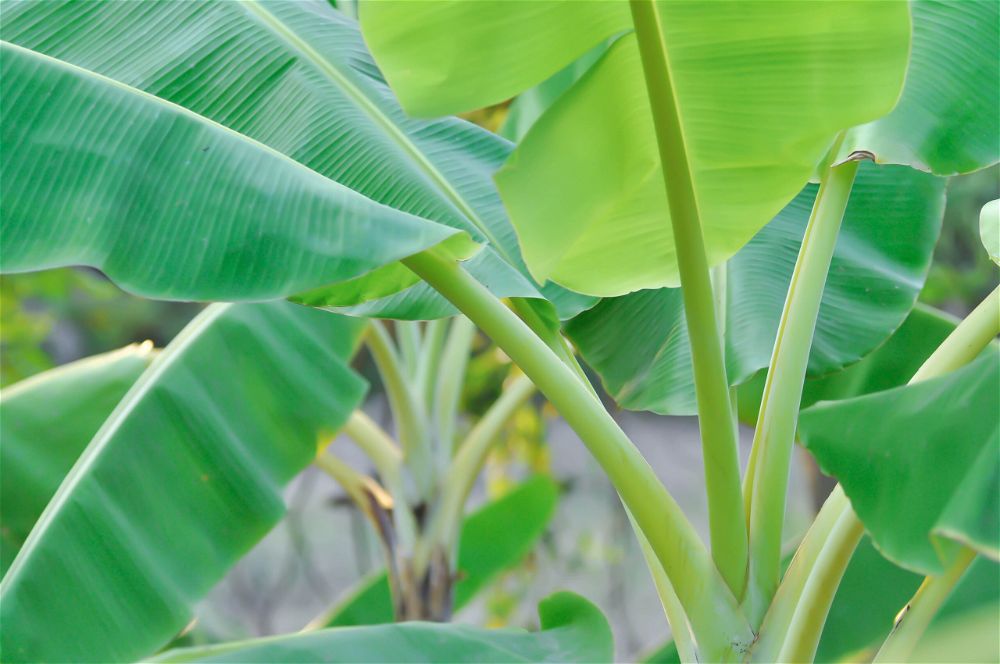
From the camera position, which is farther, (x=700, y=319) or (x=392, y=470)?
(x=392, y=470)

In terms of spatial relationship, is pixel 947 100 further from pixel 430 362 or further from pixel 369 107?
pixel 430 362

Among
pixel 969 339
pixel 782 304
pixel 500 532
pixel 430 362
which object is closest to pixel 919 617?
pixel 969 339

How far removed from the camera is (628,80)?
63 cm

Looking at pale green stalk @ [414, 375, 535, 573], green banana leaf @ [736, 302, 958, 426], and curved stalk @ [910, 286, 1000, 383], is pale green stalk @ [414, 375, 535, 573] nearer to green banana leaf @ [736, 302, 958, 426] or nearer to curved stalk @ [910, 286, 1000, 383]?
green banana leaf @ [736, 302, 958, 426]

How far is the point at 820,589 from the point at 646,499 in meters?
0.14

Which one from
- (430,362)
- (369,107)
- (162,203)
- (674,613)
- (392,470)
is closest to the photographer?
(162,203)

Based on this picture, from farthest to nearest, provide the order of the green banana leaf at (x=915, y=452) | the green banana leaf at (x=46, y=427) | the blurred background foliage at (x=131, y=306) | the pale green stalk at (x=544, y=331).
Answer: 1. the blurred background foliage at (x=131, y=306)
2. the green banana leaf at (x=46, y=427)
3. the pale green stalk at (x=544, y=331)
4. the green banana leaf at (x=915, y=452)

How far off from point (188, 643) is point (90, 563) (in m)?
0.91

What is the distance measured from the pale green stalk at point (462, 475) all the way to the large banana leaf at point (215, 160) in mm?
642

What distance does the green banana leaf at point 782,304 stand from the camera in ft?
3.07

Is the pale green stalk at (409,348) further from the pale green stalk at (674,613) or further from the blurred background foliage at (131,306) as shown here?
the pale green stalk at (674,613)

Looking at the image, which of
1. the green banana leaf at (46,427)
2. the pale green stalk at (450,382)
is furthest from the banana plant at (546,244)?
the pale green stalk at (450,382)

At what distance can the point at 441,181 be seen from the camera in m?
0.93

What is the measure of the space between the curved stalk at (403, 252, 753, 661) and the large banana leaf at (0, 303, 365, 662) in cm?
49
